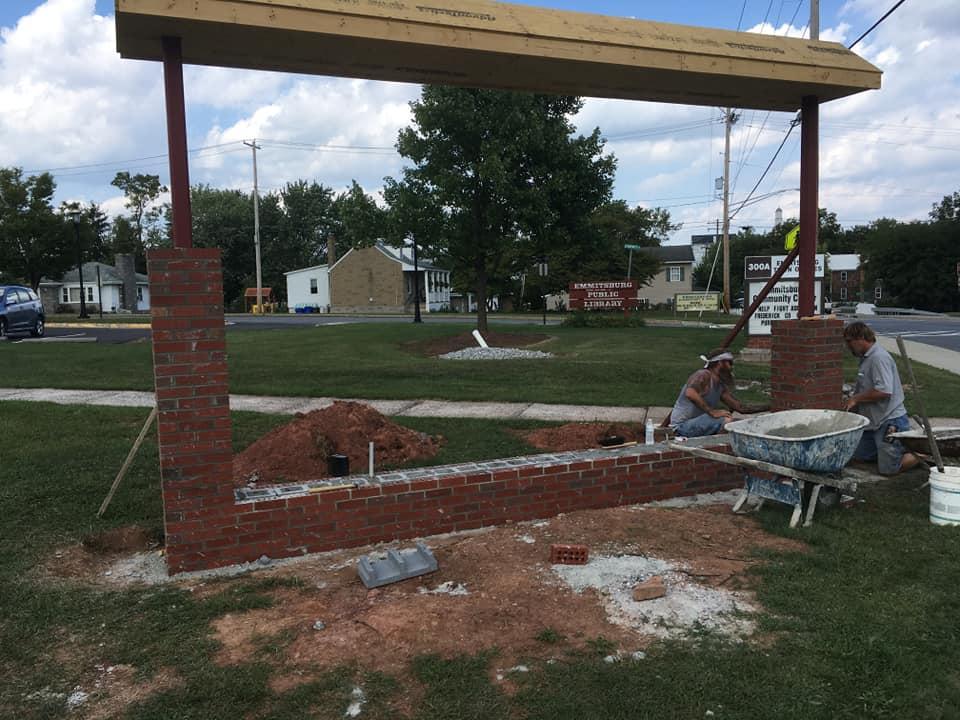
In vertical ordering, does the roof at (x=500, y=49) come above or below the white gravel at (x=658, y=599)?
above

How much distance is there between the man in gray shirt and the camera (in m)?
6.25

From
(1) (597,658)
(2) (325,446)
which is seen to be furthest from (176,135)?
(1) (597,658)

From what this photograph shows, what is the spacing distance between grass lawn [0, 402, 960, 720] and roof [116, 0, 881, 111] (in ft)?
11.1

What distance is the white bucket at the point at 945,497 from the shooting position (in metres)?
4.94

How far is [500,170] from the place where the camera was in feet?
56.7

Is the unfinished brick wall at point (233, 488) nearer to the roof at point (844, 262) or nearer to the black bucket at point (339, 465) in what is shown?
the black bucket at point (339, 465)

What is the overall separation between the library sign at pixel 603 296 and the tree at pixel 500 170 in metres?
11.3

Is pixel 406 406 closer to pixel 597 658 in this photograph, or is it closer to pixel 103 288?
pixel 597 658

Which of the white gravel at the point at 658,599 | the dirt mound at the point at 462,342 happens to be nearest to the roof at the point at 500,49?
the white gravel at the point at 658,599

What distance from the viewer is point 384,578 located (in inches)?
159

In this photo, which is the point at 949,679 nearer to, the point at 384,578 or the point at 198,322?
the point at 384,578

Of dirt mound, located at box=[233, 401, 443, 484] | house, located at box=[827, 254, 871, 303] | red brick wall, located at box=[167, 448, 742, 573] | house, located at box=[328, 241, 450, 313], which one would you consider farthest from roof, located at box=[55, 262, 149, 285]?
house, located at box=[827, 254, 871, 303]

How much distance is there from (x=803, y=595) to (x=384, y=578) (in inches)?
92.7

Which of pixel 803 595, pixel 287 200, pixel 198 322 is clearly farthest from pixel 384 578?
pixel 287 200
